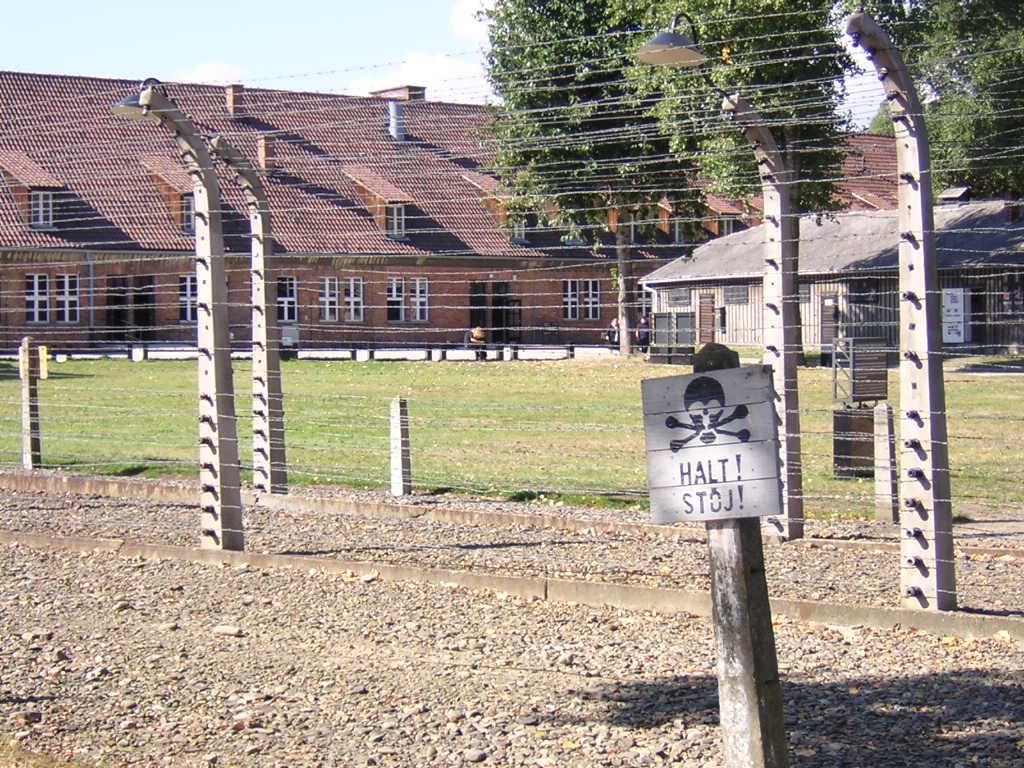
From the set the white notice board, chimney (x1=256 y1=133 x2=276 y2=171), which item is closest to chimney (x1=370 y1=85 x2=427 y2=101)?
chimney (x1=256 y1=133 x2=276 y2=171)

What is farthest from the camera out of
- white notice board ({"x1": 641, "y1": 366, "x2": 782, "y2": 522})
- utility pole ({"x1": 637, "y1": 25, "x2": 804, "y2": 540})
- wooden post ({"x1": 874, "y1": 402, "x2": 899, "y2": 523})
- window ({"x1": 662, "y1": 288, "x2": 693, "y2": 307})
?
window ({"x1": 662, "y1": 288, "x2": 693, "y2": 307})

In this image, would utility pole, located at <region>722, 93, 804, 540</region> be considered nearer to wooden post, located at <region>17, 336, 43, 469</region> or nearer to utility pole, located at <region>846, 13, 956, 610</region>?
utility pole, located at <region>846, 13, 956, 610</region>

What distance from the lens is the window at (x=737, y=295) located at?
47969 millimetres

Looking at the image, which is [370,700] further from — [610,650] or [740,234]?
[740,234]

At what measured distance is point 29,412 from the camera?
15891mm

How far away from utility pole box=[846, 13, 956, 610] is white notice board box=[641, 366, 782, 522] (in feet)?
12.6

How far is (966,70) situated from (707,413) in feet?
129

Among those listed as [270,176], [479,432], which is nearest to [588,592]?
[479,432]

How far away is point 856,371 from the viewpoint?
14.0 metres

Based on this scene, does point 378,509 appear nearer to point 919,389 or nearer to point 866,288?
point 919,389

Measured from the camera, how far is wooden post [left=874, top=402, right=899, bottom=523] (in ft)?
35.3

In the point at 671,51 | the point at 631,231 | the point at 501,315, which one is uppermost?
the point at 631,231

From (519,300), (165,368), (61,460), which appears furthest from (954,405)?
(519,300)

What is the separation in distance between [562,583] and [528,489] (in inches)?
195
